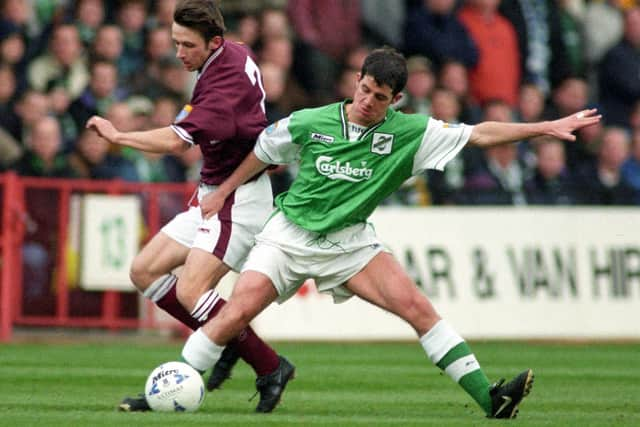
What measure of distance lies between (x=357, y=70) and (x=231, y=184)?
8.26 metres

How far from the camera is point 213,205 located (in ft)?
32.0

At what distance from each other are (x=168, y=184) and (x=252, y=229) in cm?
700

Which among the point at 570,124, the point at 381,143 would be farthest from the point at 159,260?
the point at 570,124

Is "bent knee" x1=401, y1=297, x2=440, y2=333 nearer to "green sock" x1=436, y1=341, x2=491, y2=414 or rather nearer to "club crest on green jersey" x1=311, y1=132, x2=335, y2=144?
"green sock" x1=436, y1=341, x2=491, y2=414

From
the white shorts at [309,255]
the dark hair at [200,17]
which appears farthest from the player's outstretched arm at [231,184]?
the dark hair at [200,17]

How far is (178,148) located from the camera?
30.0 feet

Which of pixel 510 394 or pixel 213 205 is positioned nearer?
pixel 510 394

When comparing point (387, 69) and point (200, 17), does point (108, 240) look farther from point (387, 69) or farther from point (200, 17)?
point (387, 69)

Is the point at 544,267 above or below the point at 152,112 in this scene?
below

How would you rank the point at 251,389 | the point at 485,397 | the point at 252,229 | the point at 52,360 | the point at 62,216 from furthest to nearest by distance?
the point at 62,216
the point at 52,360
the point at 251,389
the point at 252,229
the point at 485,397

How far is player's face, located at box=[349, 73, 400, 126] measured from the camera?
871cm

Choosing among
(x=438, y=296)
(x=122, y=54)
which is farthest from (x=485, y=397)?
(x=122, y=54)

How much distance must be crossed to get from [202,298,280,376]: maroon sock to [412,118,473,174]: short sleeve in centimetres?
153

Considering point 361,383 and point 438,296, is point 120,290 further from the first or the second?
point 361,383
